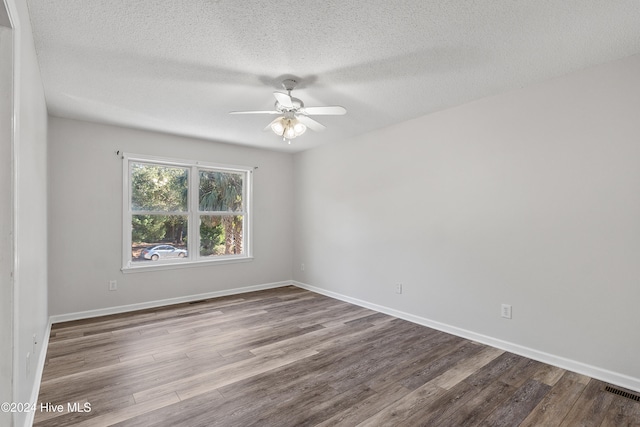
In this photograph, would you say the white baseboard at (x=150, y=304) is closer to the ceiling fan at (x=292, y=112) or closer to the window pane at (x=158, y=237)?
the window pane at (x=158, y=237)

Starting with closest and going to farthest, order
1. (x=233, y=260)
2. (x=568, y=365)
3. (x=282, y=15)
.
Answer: (x=282, y=15), (x=568, y=365), (x=233, y=260)

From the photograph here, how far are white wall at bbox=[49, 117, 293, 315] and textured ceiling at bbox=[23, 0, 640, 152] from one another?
0.64 m

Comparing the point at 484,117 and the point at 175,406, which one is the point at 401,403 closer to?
the point at 175,406

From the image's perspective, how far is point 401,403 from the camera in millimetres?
2168

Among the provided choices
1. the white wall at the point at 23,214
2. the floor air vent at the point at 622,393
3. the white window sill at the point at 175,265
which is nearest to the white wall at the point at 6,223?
the white wall at the point at 23,214

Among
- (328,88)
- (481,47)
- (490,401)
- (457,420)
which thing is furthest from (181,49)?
(490,401)

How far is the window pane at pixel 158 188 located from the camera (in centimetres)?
438

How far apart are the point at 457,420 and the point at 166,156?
4482 millimetres

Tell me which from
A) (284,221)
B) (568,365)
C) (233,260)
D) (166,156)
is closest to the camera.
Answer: (568,365)

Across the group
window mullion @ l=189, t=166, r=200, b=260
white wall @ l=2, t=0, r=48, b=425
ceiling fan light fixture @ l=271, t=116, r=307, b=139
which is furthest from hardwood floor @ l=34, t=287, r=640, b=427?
ceiling fan light fixture @ l=271, t=116, r=307, b=139

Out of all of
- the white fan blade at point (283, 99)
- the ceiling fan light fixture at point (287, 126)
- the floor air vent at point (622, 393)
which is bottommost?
the floor air vent at point (622, 393)

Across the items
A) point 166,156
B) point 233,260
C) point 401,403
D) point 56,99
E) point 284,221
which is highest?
point 56,99

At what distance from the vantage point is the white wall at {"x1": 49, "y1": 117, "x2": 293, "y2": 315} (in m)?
3.76

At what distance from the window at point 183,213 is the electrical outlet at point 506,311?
3.74 metres
